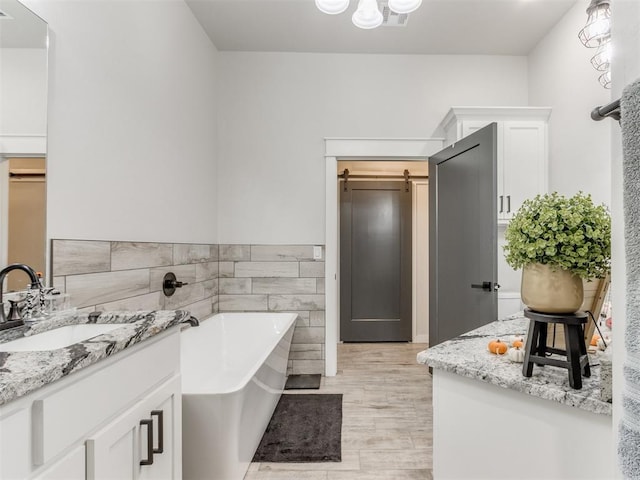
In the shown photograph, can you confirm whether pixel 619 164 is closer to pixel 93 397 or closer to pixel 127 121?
pixel 93 397

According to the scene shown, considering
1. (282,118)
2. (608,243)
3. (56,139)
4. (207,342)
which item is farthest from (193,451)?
(282,118)

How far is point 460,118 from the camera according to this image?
306 centimetres

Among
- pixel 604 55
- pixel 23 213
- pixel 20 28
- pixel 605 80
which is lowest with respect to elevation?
pixel 23 213

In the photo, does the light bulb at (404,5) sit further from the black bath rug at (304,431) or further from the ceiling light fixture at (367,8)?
the black bath rug at (304,431)

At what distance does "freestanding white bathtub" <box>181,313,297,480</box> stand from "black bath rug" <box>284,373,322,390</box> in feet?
1.08

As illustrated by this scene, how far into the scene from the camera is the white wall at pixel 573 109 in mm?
2447

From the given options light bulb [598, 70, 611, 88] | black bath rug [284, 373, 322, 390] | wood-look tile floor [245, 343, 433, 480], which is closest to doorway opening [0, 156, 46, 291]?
wood-look tile floor [245, 343, 433, 480]

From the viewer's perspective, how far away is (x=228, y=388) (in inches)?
69.1

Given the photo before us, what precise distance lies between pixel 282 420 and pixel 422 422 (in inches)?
36.6

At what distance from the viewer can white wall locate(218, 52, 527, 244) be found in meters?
3.44

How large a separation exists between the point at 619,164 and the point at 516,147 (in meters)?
2.57

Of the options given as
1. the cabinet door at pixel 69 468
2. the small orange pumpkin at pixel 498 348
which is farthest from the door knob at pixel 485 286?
the cabinet door at pixel 69 468

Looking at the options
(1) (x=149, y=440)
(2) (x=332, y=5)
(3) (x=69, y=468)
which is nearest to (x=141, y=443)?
(1) (x=149, y=440)

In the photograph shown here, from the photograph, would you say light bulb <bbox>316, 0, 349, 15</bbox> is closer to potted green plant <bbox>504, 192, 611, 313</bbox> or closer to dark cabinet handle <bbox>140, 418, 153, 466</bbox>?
potted green plant <bbox>504, 192, 611, 313</bbox>
